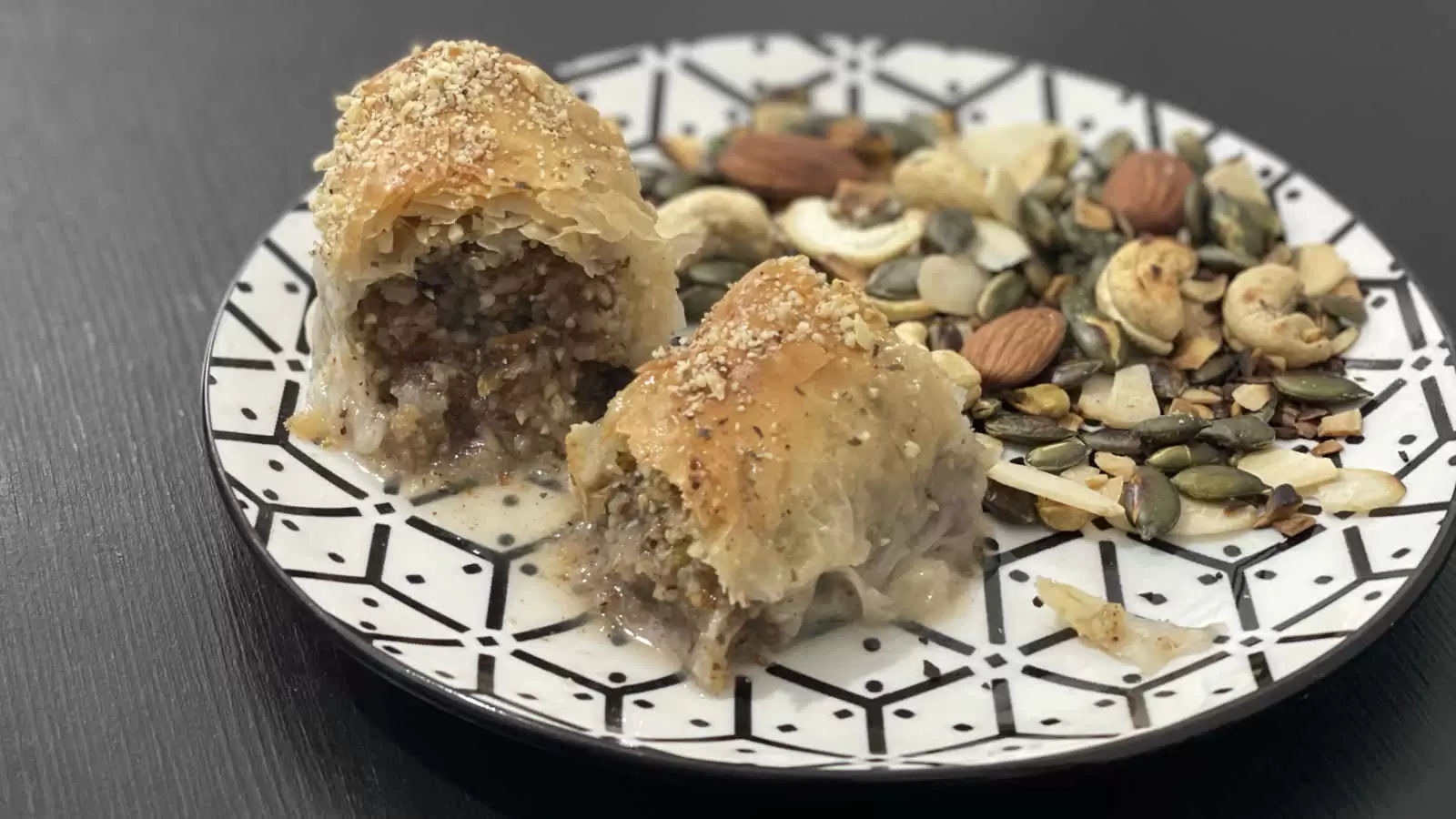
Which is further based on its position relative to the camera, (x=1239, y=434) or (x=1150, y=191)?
(x=1150, y=191)

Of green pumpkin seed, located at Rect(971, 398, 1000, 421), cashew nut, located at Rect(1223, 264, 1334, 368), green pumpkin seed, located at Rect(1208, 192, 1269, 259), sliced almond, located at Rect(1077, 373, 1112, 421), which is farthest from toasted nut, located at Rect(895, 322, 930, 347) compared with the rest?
green pumpkin seed, located at Rect(1208, 192, 1269, 259)

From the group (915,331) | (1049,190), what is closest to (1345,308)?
(1049,190)

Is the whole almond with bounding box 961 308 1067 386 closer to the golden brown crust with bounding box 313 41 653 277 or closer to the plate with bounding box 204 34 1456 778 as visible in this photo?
the plate with bounding box 204 34 1456 778

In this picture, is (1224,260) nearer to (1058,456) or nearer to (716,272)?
(1058,456)

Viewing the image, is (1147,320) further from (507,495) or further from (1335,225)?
(507,495)

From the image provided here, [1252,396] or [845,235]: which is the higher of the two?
[845,235]
